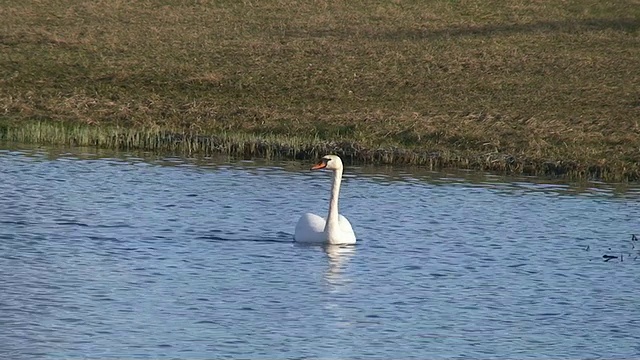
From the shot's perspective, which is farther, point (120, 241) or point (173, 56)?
point (173, 56)

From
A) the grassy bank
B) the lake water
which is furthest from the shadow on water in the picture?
the grassy bank

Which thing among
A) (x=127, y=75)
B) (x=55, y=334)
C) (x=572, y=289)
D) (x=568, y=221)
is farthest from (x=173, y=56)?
(x=55, y=334)

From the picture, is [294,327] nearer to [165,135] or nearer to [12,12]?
[165,135]

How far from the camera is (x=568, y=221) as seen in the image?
77.7 feet

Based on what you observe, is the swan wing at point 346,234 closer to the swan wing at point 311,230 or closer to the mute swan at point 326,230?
the mute swan at point 326,230

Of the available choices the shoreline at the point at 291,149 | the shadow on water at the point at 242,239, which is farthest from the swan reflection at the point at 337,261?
the shoreline at the point at 291,149

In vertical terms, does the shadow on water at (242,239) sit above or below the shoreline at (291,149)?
below

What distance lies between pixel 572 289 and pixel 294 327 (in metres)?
4.40

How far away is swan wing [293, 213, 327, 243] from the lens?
20.2m

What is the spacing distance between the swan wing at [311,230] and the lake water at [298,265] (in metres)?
0.19

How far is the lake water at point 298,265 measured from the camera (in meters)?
14.4

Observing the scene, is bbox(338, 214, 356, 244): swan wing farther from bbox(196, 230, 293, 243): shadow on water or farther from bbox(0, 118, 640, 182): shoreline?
bbox(0, 118, 640, 182): shoreline

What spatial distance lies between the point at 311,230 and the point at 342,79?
21572 mm

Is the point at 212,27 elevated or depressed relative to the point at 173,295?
elevated
